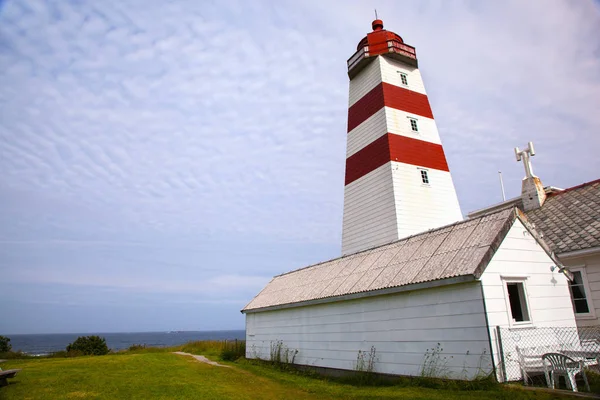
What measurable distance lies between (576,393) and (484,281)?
2.40m

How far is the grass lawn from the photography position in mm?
8480

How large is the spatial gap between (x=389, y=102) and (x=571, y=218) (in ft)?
28.9

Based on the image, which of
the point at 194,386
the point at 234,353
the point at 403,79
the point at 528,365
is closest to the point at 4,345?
the point at 234,353

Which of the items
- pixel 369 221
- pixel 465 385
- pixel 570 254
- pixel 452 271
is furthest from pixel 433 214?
pixel 465 385

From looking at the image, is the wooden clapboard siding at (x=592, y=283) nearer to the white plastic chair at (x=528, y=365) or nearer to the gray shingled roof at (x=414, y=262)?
the gray shingled roof at (x=414, y=262)

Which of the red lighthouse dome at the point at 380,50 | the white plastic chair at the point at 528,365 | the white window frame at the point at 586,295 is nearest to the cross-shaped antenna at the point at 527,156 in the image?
the white window frame at the point at 586,295

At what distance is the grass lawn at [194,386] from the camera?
8.48m

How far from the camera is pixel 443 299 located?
30.0 ft

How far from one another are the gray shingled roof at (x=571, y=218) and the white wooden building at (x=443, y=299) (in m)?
1.95

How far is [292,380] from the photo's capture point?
1229 centimetres

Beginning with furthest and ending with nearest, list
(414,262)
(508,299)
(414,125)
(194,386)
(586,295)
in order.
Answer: (414,125) → (586,295) → (194,386) → (414,262) → (508,299)

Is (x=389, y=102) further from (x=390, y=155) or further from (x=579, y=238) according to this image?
(x=579, y=238)

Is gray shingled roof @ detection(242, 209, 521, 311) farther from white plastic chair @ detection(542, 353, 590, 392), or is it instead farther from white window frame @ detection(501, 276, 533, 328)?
white plastic chair @ detection(542, 353, 590, 392)

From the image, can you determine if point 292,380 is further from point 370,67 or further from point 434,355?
point 370,67
